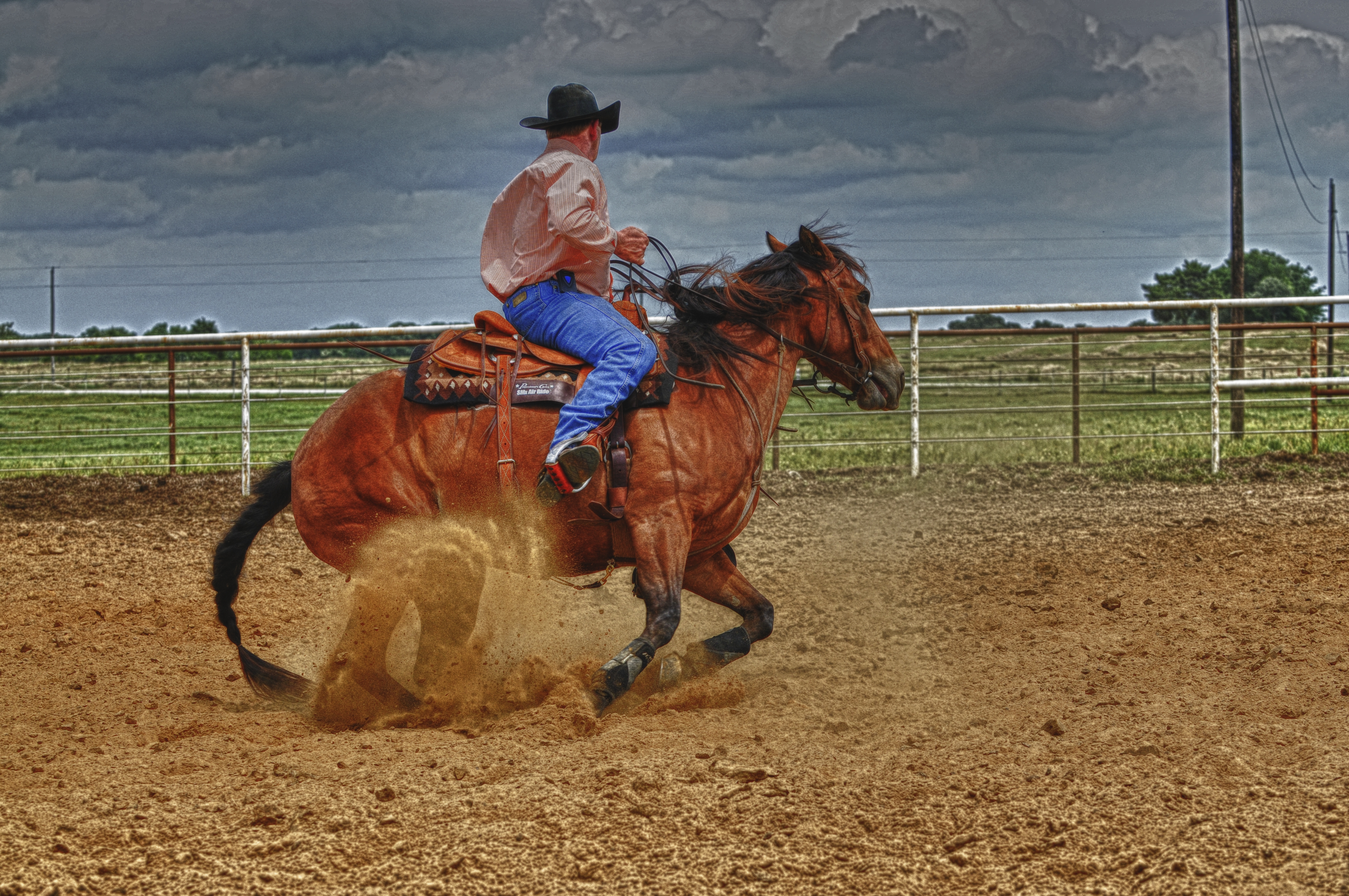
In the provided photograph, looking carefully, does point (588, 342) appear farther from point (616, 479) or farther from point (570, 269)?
point (616, 479)

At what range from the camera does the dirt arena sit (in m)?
2.90

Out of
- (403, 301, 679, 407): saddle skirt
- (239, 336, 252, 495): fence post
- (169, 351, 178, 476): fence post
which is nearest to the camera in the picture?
(403, 301, 679, 407): saddle skirt

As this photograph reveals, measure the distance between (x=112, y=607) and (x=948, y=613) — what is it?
5.17 m

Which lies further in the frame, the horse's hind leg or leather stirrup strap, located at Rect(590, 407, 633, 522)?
leather stirrup strap, located at Rect(590, 407, 633, 522)

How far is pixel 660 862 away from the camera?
2.93 meters

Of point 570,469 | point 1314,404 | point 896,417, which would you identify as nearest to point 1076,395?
point 1314,404

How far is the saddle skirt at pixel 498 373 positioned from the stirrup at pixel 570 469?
0.23m

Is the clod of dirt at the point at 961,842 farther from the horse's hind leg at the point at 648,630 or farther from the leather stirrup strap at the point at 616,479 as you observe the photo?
the leather stirrup strap at the point at 616,479

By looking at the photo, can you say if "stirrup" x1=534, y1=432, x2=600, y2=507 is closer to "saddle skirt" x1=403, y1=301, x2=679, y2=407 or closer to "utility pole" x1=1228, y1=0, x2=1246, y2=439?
"saddle skirt" x1=403, y1=301, x2=679, y2=407

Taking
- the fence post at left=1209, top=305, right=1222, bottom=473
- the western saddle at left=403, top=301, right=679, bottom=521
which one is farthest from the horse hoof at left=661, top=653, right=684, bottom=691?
the fence post at left=1209, top=305, right=1222, bottom=473

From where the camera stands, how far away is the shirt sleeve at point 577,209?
14.5ft

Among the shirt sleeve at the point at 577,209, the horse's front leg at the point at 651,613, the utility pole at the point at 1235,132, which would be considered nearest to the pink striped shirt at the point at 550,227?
the shirt sleeve at the point at 577,209

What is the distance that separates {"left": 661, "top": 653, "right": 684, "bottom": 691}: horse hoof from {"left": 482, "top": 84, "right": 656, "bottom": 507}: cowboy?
103 cm

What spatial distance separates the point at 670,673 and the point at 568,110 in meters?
2.49
